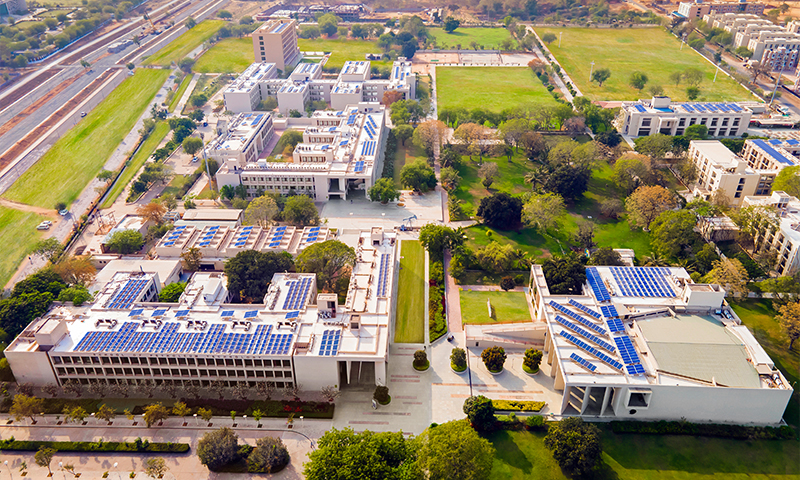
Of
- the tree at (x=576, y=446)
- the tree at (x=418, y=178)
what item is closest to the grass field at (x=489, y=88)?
the tree at (x=418, y=178)

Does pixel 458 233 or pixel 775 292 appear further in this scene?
pixel 458 233

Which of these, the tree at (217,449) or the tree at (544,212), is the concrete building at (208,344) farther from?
the tree at (544,212)

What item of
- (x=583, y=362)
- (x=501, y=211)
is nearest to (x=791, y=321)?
(x=583, y=362)

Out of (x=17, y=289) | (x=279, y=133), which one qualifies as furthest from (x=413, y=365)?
(x=279, y=133)

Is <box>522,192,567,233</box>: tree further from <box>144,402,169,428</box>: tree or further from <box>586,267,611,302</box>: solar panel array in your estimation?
<box>144,402,169,428</box>: tree

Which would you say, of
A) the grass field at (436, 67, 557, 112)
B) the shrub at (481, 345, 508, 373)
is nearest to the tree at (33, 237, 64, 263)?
the shrub at (481, 345, 508, 373)

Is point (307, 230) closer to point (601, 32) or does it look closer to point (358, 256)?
point (358, 256)
